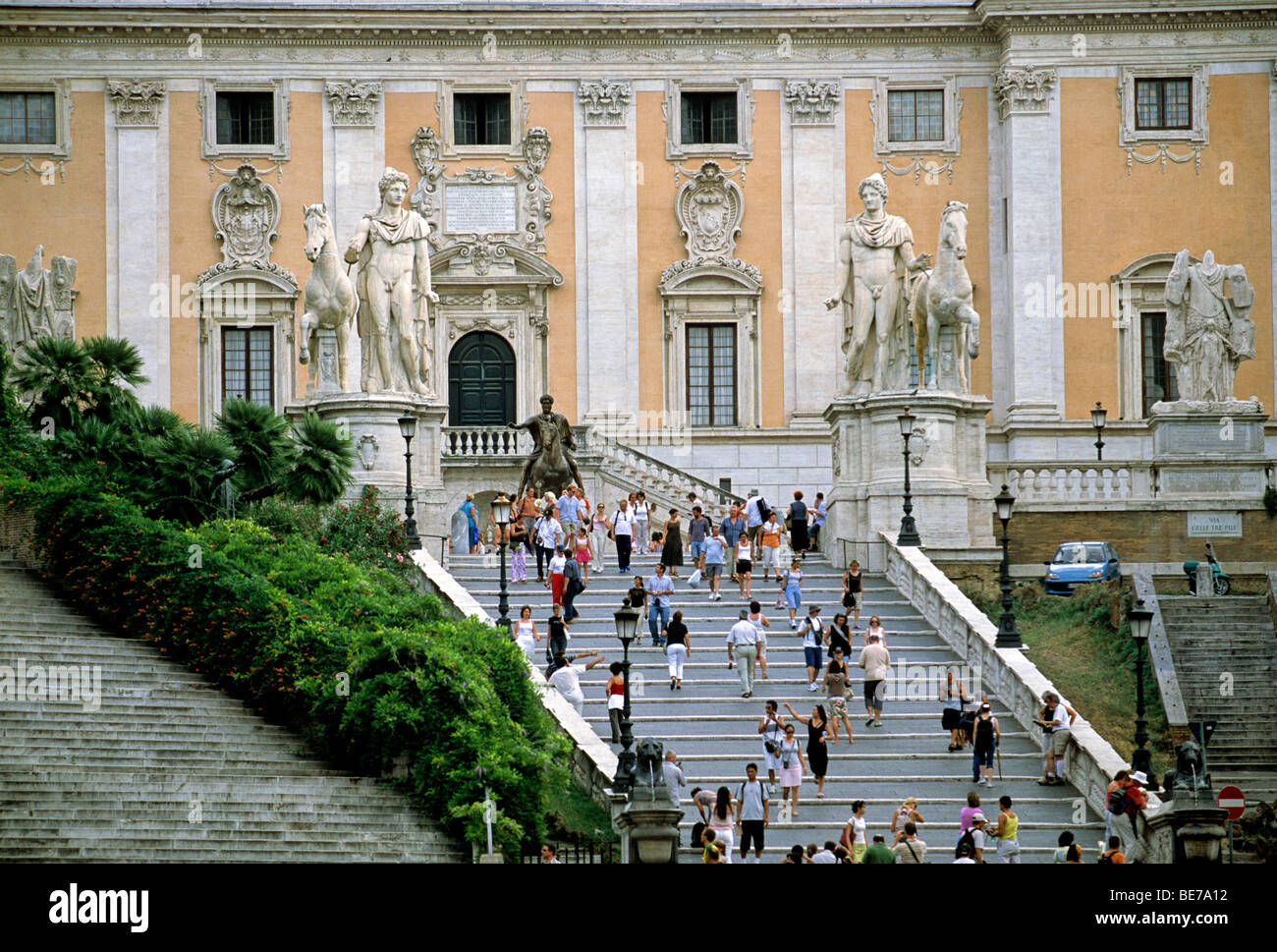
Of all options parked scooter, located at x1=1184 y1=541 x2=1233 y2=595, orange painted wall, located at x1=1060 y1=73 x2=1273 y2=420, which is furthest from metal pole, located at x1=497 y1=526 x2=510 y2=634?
orange painted wall, located at x1=1060 y1=73 x2=1273 y2=420

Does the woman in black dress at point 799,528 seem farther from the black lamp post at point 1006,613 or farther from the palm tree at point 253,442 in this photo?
the palm tree at point 253,442

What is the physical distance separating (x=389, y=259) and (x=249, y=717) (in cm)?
1300

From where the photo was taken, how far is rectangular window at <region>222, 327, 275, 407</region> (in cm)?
5528

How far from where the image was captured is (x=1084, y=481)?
141 feet

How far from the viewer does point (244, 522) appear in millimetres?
35375

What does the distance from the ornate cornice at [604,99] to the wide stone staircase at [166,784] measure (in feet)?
86.1

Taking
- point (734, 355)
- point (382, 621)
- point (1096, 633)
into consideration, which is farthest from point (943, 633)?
point (734, 355)

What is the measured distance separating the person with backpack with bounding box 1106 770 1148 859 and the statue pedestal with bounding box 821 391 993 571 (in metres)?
12.5

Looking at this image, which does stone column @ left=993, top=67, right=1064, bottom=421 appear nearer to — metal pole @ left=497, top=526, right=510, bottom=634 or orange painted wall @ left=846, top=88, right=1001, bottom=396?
orange painted wall @ left=846, top=88, right=1001, bottom=396

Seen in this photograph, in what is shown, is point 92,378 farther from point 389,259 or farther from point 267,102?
point 267,102

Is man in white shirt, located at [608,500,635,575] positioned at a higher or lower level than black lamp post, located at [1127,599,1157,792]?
higher

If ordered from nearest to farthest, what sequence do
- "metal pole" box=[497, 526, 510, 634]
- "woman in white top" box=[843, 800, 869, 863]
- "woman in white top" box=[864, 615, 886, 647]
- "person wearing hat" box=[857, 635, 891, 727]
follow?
"woman in white top" box=[843, 800, 869, 863]
"person wearing hat" box=[857, 635, 891, 727]
"woman in white top" box=[864, 615, 886, 647]
"metal pole" box=[497, 526, 510, 634]

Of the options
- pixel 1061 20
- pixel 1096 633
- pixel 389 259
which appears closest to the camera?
pixel 1096 633

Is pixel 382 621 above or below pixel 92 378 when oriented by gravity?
below
